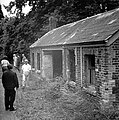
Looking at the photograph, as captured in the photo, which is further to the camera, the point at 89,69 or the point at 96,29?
the point at 89,69

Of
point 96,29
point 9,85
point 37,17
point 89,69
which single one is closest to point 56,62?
point 89,69

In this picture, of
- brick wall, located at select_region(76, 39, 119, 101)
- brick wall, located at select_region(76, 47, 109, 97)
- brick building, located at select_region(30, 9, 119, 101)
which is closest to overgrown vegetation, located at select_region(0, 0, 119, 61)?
brick building, located at select_region(30, 9, 119, 101)

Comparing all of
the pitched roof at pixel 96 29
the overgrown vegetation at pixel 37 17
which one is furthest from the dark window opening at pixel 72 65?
the overgrown vegetation at pixel 37 17

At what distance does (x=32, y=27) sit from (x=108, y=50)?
57.6 feet

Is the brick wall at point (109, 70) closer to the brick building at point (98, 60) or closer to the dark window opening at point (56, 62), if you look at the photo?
the brick building at point (98, 60)

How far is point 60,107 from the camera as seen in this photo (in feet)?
26.6

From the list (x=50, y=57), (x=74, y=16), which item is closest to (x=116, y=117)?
(x=50, y=57)

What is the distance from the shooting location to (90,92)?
886cm

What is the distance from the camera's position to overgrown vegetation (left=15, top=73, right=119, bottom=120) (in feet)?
22.3

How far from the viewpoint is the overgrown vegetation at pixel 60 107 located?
6.81 meters

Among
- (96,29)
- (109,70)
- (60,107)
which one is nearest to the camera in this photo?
(109,70)

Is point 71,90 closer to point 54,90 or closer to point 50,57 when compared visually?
point 54,90

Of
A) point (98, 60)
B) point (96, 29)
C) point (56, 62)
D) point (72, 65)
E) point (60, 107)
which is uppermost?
point (96, 29)

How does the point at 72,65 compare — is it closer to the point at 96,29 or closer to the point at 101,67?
the point at 96,29
